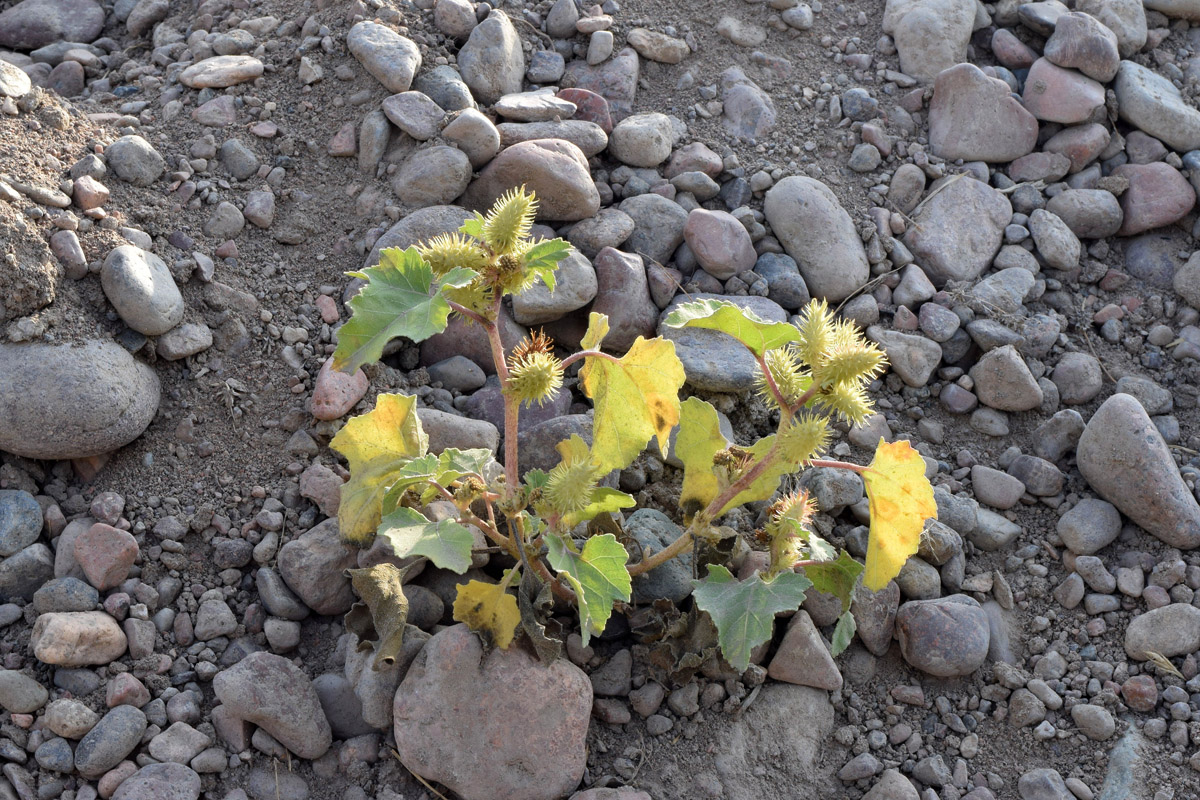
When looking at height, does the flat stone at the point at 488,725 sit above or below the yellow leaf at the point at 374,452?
below

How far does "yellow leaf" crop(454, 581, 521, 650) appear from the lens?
2.57 metres

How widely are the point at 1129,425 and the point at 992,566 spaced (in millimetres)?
642

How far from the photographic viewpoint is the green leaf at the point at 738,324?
2.38 metres

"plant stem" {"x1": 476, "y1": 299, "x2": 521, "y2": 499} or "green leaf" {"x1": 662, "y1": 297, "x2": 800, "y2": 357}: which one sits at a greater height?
"green leaf" {"x1": 662, "y1": 297, "x2": 800, "y2": 357}

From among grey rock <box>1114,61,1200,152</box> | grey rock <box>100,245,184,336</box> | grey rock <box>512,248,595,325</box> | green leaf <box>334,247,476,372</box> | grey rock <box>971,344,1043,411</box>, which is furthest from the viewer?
grey rock <box>1114,61,1200,152</box>

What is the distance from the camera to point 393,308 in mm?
2250

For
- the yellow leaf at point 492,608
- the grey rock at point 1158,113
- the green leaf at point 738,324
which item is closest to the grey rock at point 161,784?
the yellow leaf at point 492,608

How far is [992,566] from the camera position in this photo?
3.25 meters

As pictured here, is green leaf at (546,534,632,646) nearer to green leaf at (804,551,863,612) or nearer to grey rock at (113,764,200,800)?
green leaf at (804,551,863,612)

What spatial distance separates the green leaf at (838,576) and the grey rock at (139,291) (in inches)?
81.8

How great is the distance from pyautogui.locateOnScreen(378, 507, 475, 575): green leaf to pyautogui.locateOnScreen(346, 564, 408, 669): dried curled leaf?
10.2 inches

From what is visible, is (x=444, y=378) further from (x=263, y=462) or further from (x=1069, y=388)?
(x=1069, y=388)

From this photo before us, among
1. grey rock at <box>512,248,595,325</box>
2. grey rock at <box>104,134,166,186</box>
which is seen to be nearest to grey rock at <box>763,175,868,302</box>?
grey rock at <box>512,248,595,325</box>

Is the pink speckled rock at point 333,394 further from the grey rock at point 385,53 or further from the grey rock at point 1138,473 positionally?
the grey rock at point 1138,473
